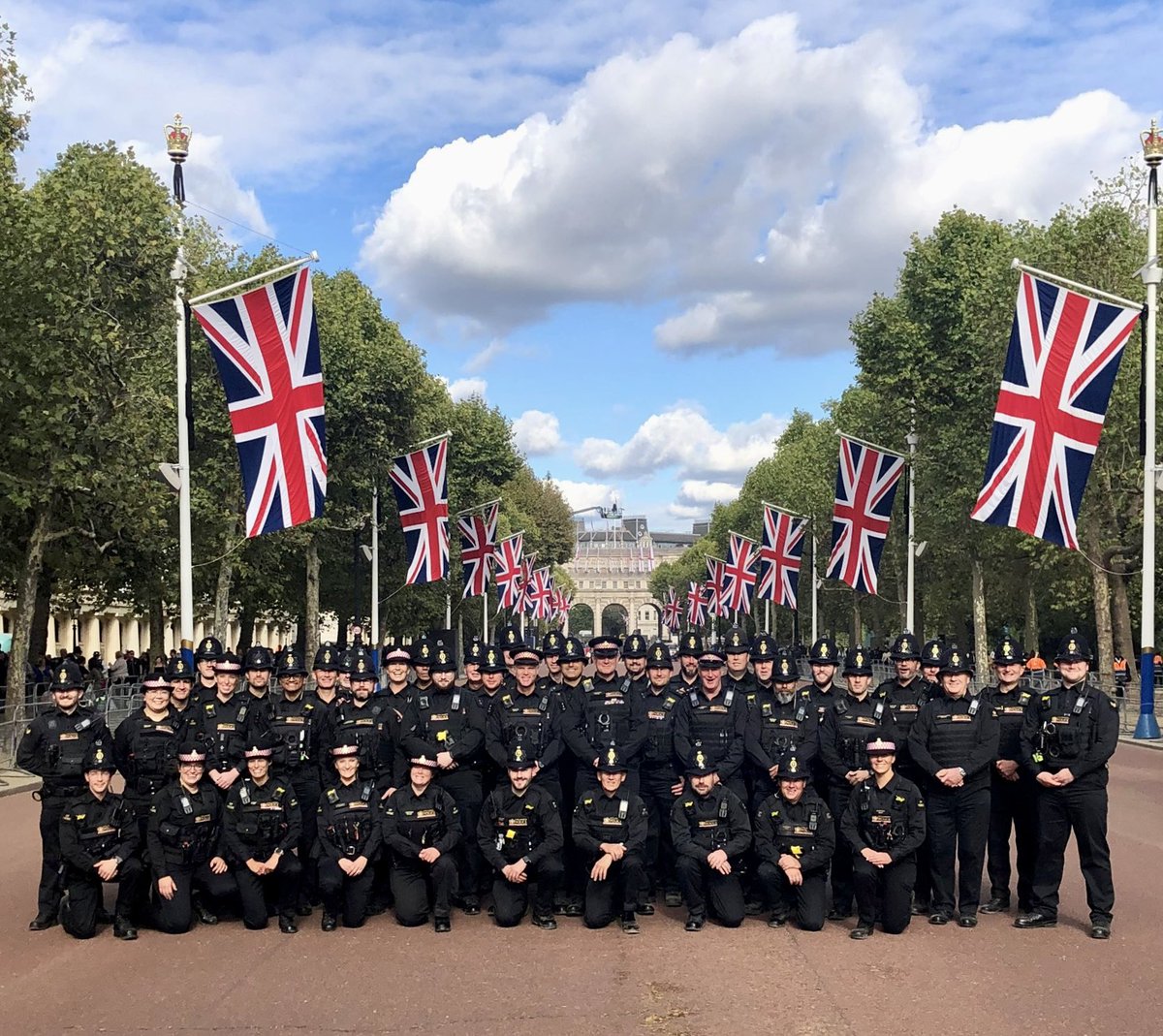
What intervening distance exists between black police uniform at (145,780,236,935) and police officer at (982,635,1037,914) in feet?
19.5

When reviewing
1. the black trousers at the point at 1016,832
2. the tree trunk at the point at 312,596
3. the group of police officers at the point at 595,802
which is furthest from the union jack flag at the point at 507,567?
the black trousers at the point at 1016,832

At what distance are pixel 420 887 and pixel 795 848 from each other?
285 cm

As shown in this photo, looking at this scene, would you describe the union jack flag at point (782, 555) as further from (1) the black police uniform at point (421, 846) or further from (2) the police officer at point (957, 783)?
(1) the black police uniform at point (421, 846)

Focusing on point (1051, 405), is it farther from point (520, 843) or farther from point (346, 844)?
point (346, 844)

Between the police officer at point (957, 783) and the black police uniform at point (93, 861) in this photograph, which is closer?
the black police uniform at point (93, 861)

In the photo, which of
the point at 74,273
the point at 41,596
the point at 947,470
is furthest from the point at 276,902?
the point at 947,470

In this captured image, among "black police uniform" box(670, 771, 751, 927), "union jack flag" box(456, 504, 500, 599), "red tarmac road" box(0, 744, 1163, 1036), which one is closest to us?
"red tarmac road" box(0, 744, 1163, 1036)

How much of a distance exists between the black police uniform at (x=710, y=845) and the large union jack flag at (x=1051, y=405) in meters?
10.3

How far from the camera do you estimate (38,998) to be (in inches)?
323

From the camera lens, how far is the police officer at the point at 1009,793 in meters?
10.4

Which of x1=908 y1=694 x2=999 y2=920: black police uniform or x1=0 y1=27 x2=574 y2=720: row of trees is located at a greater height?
x1=0 y1=27 x2=574 y2=720: row of trees

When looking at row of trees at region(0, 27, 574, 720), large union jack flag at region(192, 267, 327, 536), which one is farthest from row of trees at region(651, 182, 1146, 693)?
large union jack flag at region(192, 267, 327, 536)

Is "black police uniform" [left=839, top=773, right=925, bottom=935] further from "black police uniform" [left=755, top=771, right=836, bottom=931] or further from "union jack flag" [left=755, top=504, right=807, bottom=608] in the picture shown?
"union jack flag" [left=755, top=504, right=807, bottom=608]

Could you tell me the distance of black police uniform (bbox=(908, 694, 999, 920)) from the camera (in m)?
10.3
